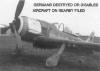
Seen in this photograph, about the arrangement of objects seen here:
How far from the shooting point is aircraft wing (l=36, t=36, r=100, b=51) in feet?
28.7

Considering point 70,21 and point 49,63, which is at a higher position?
point 70,21

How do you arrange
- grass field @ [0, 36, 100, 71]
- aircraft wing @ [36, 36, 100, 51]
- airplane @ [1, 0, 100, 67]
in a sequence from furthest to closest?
1. aircraft wing @ [36, 36, 100, 51]
2. airplane @ [1, 0, 100, 67]
3. grass field @ [0, 36, 100, 71]

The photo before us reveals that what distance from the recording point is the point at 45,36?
8711 mm

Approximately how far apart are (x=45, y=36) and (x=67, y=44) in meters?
0.89

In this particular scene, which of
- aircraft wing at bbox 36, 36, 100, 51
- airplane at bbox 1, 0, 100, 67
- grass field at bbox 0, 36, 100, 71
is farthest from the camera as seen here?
aircraft wing at bbox 36, 36, 100, 51

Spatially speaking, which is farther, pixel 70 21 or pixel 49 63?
pixel 70 21

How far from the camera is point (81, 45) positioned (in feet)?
29.3

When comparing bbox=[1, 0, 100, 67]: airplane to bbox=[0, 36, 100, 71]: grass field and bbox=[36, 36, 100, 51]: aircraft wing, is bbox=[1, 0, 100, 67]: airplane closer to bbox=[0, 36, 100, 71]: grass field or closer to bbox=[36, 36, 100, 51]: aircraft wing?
bbox=[36, 36, 100, 51]: aircraft wing

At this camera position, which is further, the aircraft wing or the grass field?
the aircraft wing

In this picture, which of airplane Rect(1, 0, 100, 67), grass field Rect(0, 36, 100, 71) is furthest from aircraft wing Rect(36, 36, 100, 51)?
grass field Rect(0, 36, 100, 71)

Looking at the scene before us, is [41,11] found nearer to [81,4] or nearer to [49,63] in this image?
[81,4]

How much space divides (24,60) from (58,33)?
64.4 inches

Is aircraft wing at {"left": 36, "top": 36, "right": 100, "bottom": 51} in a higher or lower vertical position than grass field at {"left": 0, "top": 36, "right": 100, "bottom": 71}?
higher

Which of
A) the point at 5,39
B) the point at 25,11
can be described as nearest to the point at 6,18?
the point at 25,11
